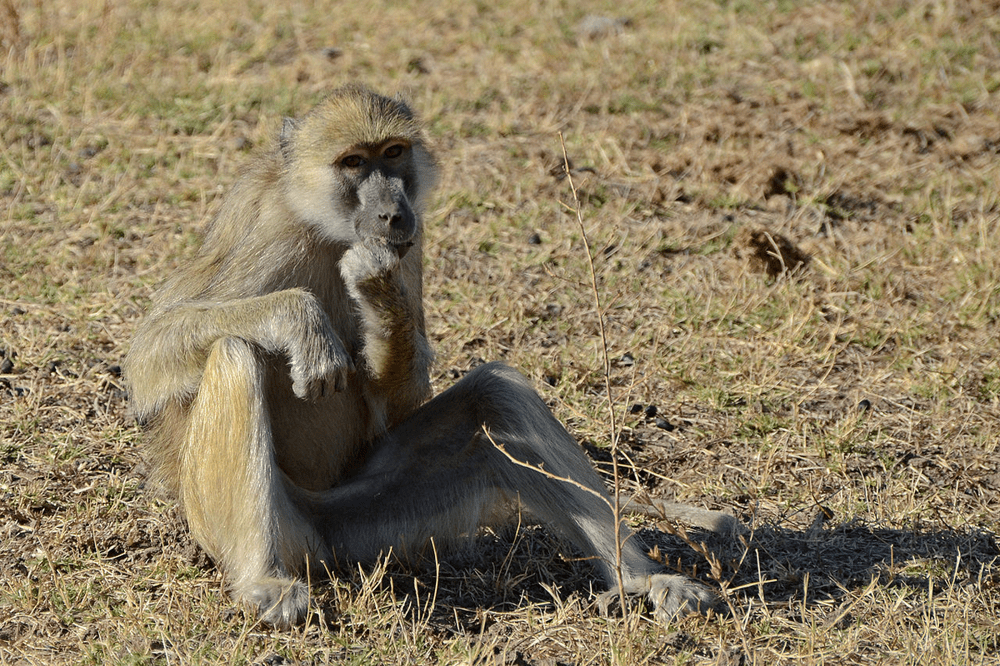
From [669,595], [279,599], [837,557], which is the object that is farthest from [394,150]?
[837,557]

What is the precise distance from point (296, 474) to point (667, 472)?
1.56 metres

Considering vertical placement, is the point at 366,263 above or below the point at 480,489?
above

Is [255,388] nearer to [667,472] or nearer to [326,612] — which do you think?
[326,612]

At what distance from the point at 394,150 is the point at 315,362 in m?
0.87

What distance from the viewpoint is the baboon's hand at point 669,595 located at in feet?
11.7

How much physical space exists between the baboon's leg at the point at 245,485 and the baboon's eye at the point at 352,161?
76 cm

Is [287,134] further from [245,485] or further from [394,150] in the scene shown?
[245,485]

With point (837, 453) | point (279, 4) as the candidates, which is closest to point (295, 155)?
point (837, 453)

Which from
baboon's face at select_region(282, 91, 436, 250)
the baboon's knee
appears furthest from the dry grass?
baboon's face at select_region(282, 91, 436, 250)

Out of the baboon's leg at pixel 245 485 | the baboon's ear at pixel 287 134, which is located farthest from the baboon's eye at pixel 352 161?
the baboon's leg at pixel 245 485

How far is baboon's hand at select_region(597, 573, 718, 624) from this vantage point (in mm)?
3580

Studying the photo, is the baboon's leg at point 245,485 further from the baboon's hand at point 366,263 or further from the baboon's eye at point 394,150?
the baboon's eye at point 394,150

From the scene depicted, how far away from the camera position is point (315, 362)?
3539mm

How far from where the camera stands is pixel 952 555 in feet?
13.2
